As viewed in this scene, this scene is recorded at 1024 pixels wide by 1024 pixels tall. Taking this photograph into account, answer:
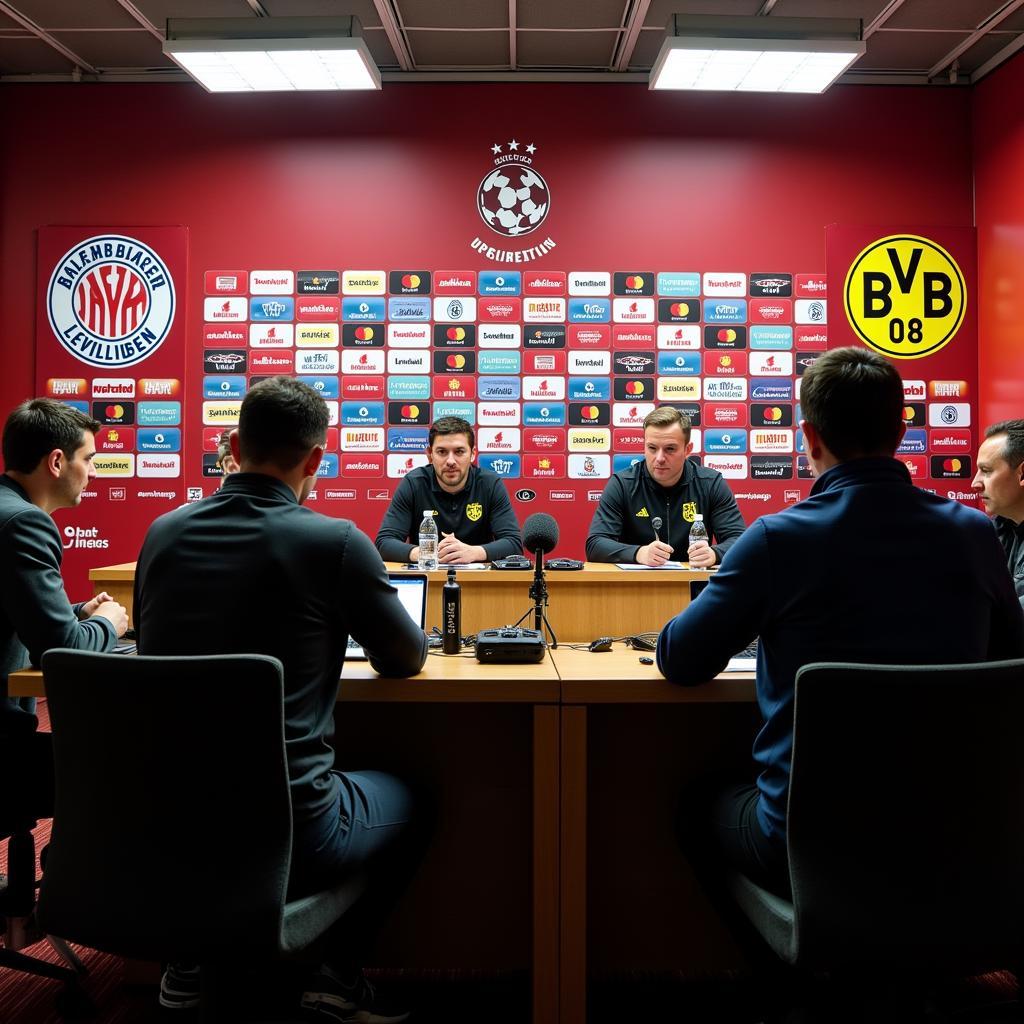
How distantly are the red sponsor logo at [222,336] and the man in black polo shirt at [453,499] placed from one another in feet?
4.55

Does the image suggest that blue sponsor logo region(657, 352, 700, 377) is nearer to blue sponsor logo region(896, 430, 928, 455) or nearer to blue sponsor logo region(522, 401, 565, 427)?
blue sponsor logo region(522, 401, 565, 427)

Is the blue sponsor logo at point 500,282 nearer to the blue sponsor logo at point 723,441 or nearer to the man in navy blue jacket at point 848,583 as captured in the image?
the blue sponsor logo at point 723,441

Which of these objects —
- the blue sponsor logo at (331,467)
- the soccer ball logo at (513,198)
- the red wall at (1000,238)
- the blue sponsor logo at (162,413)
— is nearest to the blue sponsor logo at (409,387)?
the blue sponsor logo at (331,467)

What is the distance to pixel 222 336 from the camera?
4355 millimetres

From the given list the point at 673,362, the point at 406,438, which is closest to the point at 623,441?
the point at 673,362

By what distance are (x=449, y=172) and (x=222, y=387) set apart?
1708 millimetres

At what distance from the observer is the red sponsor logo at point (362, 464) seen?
173 inches

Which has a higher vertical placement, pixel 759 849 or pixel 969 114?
pixel 969 114

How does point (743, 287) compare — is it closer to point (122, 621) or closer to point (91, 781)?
point (122, 621)

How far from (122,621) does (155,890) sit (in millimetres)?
960

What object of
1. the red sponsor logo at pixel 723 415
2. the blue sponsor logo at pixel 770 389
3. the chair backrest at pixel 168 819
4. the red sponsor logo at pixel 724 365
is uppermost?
the red sponsor logo at pixel 724 365

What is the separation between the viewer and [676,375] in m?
4.37

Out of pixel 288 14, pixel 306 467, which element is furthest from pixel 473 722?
pixel 288 14

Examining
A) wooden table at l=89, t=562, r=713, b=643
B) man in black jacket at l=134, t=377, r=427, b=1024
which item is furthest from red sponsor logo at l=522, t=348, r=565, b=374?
man in black jacket at l=134, t=377, r=427, b=1024
